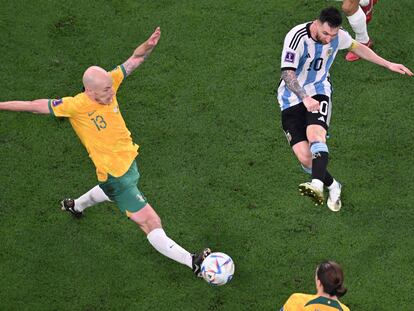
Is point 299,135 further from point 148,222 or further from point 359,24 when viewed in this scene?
point 359,24

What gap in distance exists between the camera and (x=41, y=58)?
10.9 metres

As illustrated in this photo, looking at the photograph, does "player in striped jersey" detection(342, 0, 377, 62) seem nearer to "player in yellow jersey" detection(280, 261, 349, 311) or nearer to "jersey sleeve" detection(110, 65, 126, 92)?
"jersey sleeve" detection(110, 65, 126, 92)

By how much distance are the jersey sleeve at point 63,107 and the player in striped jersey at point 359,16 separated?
4.27 metres

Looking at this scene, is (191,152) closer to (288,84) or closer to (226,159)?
(226,159)

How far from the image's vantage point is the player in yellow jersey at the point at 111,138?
7.80 metres

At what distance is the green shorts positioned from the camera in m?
8.19

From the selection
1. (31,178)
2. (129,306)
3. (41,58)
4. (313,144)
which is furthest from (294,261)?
(41,58)

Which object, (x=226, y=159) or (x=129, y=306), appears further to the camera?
(x=226, y=159)

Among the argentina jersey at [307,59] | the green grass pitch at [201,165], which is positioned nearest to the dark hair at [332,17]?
the argentina jersey at [307,59]

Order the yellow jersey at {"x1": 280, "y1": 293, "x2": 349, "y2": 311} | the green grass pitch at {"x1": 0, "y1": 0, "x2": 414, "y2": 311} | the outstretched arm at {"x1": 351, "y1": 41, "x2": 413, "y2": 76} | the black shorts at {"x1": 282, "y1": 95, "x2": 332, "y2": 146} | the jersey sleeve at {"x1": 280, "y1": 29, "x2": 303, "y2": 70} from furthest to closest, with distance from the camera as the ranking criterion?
the outstretched arm at {"x1": 351, "y1": 41, "x2": 413, "y2": 76} < the black shorts at {"x1": 282, "y1": 95, "x2": 332, "y2": 146} < the green grass pitch at {"x1": 0, "y1": 0, "x2": 414, "y2": 311} < the jersey sleeve at {"x1": 280, "y1": 29, "x2": 303, "y2": 70} < the yellow jersey at {"x1": 280, "y1": 293, "x2": 349, "y2": 311}

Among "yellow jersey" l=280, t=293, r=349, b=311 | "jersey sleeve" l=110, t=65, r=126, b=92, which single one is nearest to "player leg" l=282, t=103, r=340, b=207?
"jersey sleeve" l=110, t=65, r=126, b=92

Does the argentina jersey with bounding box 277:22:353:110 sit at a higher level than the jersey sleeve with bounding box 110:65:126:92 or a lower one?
lower

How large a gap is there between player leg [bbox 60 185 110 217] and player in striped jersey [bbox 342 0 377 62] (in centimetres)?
420

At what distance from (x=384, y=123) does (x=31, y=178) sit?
4.56 meters
